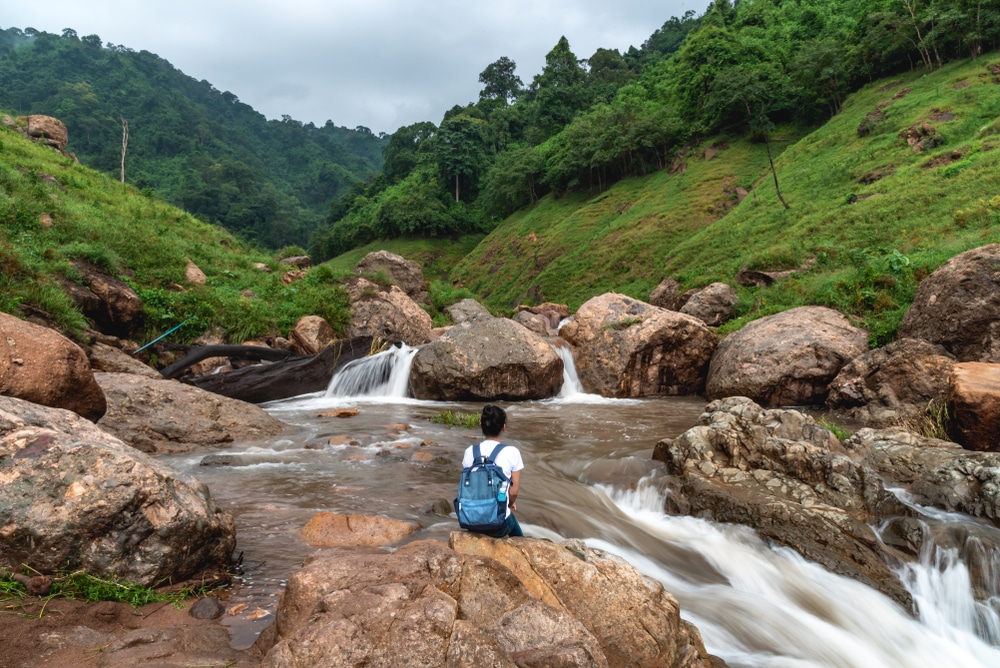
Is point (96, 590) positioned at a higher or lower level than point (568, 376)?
higher

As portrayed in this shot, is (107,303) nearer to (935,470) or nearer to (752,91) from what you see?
(935,470)

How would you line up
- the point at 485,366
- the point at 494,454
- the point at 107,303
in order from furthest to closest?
1. the point at 485,366
2. the point at 107,303
3. the point at 494,454

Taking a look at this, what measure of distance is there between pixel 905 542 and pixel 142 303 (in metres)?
17.4

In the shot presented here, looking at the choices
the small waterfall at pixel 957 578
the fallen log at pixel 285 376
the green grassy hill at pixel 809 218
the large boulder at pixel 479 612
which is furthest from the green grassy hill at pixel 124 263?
the green grassy hill at pixel 809 218

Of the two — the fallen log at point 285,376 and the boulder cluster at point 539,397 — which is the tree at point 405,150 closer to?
the fallen log at point 285,376

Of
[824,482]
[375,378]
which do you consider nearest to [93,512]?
[824,482]

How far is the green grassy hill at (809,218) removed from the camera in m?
Result: 17.2

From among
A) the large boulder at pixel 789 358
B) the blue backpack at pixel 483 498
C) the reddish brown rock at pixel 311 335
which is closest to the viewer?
the blue backpack at pixel 483 498

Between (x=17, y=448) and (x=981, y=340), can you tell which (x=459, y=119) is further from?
(x=17, y=448)

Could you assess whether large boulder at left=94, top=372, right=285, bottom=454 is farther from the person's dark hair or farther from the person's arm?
the person's arm

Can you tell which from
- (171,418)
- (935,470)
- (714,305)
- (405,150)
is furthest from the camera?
(405,150)

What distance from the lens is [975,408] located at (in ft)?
24.4

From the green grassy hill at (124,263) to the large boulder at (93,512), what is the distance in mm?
8734

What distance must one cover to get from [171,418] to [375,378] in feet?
22.7
